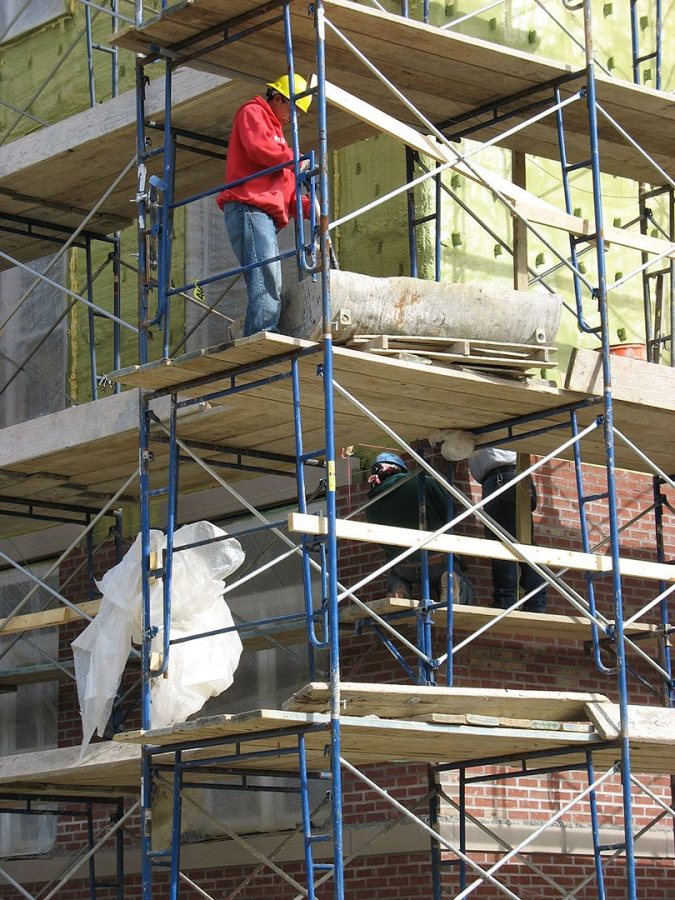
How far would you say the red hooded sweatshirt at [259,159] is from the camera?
11.9m

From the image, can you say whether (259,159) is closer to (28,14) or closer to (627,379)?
(627,379)

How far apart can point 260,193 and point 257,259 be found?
455 mm

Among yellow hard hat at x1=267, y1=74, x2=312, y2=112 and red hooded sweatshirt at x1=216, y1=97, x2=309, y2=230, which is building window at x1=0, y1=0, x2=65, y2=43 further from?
red hooded sweatshirt at x1=216, y1=97, x2=309, y2=230

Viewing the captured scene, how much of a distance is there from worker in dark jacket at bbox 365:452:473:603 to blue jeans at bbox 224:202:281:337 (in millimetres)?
2209

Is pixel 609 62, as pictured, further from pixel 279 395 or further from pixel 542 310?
pixel 279 395

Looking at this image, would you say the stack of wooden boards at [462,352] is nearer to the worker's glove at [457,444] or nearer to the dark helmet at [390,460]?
the worker's glove at [457,444]

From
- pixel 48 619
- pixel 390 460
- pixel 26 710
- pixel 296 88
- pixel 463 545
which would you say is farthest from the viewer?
pixel 26 710

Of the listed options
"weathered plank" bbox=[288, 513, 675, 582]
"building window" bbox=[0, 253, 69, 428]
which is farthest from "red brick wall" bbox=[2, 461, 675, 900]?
"building window" bbox=[0, 253, 69, 428]

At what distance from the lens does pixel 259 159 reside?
1193 cm

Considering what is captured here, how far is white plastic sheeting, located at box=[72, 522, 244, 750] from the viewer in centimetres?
1205

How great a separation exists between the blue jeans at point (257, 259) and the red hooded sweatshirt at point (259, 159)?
0.07m

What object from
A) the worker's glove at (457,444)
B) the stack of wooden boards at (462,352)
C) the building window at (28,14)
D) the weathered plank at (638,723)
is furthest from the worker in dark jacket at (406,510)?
the building window at (28,14)

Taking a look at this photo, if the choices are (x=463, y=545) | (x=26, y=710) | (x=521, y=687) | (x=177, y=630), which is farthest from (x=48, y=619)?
(x=463, y=545)

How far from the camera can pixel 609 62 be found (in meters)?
16.3
